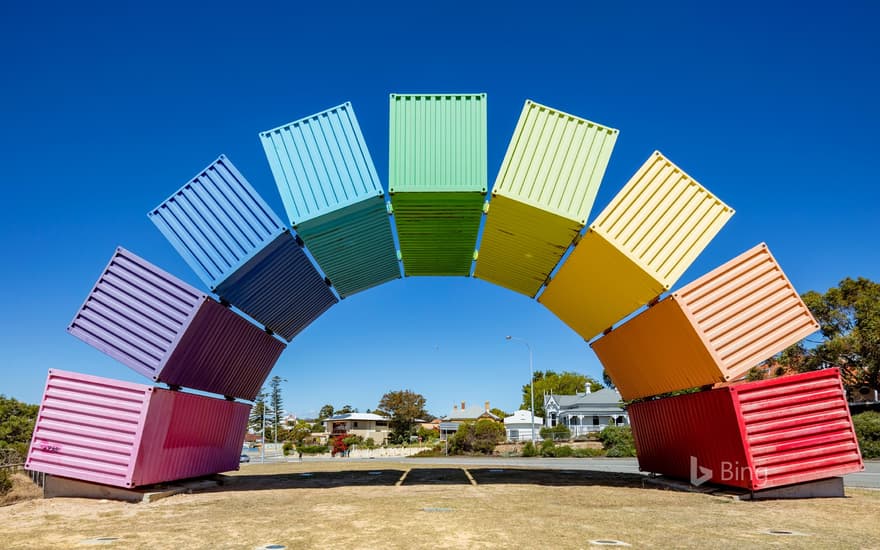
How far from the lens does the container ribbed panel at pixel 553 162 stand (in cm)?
1703

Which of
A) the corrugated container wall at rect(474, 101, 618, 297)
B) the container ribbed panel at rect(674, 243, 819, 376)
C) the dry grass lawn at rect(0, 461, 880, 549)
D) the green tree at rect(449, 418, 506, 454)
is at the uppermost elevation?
the corrugated container wall at rect(474, 101, 618, 297)

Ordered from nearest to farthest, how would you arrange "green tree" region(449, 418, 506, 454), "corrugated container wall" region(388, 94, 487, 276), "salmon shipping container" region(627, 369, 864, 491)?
"salmon shipping container" region(627, 369, 864, 491), "corrugated container wall" region(388, 94, 487, 276), "green tree" region(449, 418, 506, 454)

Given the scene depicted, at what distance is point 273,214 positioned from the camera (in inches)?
723

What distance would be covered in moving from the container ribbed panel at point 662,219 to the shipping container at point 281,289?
9.51m

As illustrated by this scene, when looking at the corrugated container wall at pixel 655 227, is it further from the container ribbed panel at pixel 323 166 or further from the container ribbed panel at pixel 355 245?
the container ribbed panel at pixel 323 166

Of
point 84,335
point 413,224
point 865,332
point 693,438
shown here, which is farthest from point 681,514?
point 865,332

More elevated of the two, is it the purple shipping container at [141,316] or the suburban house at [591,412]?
the suburban house at [591,412]

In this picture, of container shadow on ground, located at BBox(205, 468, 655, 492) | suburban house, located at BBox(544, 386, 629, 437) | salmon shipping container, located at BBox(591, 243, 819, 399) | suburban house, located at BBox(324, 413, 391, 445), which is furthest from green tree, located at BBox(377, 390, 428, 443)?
salmon shipping container, located at BBox(591, 243, 819, 399)

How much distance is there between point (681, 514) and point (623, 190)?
8.14 metres

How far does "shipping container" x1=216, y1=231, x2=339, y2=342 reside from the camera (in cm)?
1903

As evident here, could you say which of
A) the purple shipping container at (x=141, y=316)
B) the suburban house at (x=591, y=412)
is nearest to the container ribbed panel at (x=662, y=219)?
the purple shipping container at (x=141, y=316)

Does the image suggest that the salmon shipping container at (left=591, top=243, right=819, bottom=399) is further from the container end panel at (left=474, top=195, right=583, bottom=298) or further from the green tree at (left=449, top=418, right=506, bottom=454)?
the green tree at (left=449, top=418, right=506, bottom=454)

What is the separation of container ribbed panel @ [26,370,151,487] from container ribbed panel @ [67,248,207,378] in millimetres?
925

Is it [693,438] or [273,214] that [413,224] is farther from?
[693,438]
